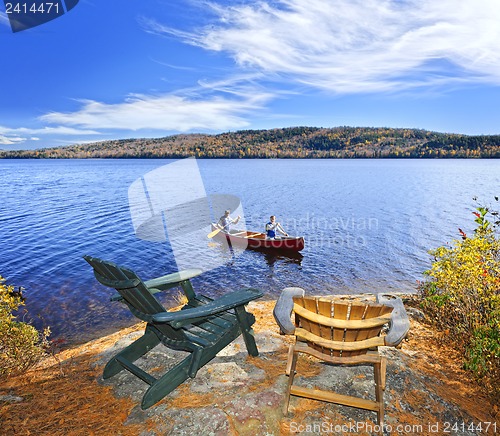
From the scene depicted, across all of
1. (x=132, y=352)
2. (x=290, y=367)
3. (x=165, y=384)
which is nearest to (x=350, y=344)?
(x=290, y=367)

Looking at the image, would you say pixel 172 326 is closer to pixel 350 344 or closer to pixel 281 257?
pixel 350 344

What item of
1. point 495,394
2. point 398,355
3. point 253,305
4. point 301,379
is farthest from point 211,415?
point 253,305

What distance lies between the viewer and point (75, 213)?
32844 mm

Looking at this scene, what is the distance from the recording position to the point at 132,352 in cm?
437

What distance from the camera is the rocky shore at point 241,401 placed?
3.36m

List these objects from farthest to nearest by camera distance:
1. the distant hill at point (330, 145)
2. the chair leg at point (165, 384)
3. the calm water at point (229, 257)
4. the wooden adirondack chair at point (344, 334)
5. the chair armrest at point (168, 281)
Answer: the distant hill at point (330, 145) → the calm water at point (229, 257) → the chair armrest at point (168, 281) → the chair leg at point (165, 384) → the wooden adirondack chair at point (344, 334)

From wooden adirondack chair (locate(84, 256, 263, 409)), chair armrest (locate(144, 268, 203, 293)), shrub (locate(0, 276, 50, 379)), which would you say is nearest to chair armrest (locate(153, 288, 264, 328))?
wooden adirondack chair (locate(84, 256, 263, 409))

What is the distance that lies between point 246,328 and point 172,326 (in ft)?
3.85

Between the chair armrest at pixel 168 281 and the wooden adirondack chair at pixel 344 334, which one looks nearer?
the wooden adirondack chair at pixel 344 334

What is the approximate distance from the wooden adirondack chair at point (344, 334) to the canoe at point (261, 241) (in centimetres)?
1434

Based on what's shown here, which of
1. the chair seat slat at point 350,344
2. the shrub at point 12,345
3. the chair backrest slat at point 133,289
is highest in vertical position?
the chair backrest slat at point 133,289

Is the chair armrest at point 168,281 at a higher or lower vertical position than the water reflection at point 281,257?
higher

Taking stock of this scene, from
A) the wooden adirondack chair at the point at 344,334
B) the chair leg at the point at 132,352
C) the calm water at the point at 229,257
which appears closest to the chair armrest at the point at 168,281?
the chair leg at the point at 132,352

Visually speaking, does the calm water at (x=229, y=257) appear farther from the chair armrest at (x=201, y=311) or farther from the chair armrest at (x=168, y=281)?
the chair armrest at (x=201, y=311)
